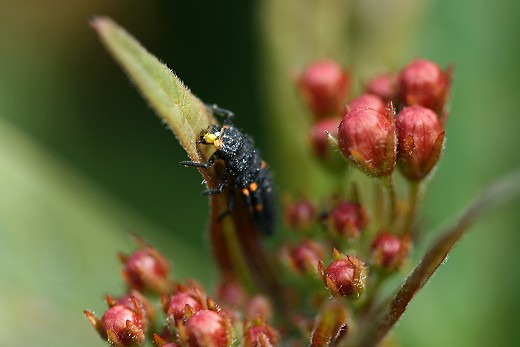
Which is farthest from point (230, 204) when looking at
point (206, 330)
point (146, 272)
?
point (206, 330)

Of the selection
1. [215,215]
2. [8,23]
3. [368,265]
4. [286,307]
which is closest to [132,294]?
[215,215]

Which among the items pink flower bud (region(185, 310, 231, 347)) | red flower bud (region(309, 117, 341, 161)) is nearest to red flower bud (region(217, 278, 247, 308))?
pink flower bud (region(185, 310, 231, 347))

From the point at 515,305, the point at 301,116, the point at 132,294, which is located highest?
the point at 301,116

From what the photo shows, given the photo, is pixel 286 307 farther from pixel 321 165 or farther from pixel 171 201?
pixel 171 201

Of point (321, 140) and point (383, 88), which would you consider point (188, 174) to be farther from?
point (383, 88)

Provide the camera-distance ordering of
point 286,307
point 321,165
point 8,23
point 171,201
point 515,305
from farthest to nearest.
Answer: point 8,23
point 171,201
point 515,305
point 321,165
point 286,307
